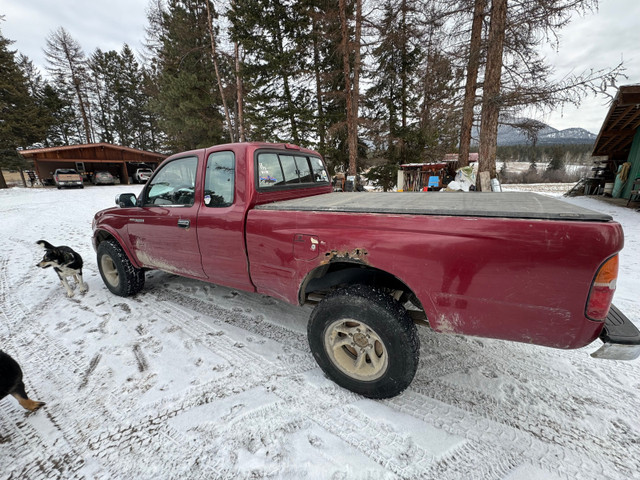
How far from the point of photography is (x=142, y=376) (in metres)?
2.26

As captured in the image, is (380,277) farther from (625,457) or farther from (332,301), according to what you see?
(625,457)

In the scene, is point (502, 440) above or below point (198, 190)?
below

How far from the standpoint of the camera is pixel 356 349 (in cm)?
208

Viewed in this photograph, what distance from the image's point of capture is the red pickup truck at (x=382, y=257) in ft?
4.49

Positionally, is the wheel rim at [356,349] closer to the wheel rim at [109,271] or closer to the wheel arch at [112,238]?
the wheel arch at [112,238]

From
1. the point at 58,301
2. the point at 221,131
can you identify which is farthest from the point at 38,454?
the point at 221,131

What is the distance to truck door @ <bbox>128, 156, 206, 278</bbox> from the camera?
9.36ft

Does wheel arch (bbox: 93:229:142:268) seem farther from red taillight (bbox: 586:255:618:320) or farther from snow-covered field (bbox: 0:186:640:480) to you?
red taillight (bbox: 586:255:618:320)

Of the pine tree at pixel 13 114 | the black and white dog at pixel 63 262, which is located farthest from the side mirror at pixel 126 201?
the pine tree at pixel 13 114

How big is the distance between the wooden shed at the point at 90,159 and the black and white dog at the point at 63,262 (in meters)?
25.4

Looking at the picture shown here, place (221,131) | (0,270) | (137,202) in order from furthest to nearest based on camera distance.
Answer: (221,131)
(0,270)
(137,202)

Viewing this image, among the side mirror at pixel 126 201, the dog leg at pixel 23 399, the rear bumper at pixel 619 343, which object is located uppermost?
the side mirror at pixel 126 201

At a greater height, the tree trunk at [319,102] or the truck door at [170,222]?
the tree trunk at [319,102]

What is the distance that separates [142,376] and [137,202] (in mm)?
2088
